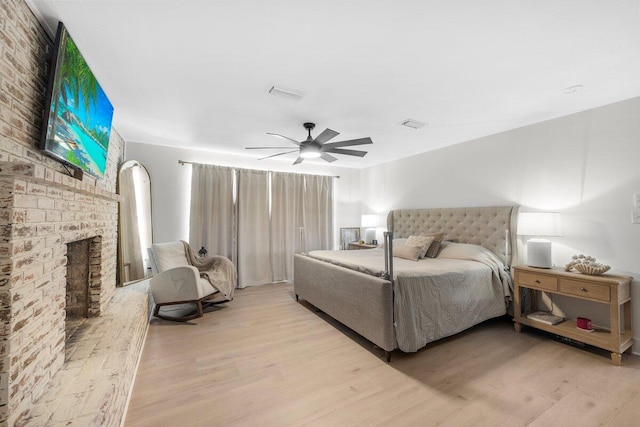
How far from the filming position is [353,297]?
2746 millimetres

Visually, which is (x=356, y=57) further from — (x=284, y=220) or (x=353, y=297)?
(x=284, y=220)

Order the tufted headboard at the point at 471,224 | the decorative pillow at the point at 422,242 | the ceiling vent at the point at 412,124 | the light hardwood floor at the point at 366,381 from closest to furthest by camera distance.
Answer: the light hardwood floor at the point at 366,381
the ceiling vent at the point at 412,124
the tufted headboard at the point at 471,224
the decorative pillow at the point at 422,242

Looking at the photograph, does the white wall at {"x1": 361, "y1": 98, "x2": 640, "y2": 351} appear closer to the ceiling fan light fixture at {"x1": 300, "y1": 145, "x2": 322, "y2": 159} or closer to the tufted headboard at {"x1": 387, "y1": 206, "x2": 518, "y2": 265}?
the tufted headboard at {"x1": 387, "y1": 206, "x2": 518, "y2": 265}

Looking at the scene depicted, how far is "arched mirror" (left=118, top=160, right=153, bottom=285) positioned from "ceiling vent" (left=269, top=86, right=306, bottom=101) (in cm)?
268

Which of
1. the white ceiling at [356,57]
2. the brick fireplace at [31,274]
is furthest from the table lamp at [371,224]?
the brick fireplace at [31,274]

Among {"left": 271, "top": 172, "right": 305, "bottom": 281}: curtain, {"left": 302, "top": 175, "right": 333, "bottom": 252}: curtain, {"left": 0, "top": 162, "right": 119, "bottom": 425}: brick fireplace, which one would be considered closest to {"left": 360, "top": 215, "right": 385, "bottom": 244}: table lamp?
{"left": 302, "top": 175, "right": 333, "bottom": 252}: curtain

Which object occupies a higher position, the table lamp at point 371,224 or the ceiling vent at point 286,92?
the ceiling vent at point 286,92

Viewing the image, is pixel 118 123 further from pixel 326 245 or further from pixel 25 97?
pixel 326 245

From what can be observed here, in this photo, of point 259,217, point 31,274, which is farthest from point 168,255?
point 31,274

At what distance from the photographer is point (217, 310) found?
11.9 feet

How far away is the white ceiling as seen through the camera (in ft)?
5.01

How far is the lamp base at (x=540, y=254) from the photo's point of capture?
284 cm

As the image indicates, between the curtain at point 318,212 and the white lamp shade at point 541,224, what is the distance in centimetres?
349

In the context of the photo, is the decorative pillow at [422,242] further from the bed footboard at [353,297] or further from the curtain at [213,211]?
the curtain at [213,211]
